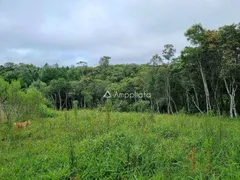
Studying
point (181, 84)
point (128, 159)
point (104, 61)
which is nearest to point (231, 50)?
point (181, 84)

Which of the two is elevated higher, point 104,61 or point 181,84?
point 104,61

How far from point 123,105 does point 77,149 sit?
700 inches

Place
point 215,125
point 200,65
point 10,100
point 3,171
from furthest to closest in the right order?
point 200,65 → point 10,100 → point 215,125 → point 3,171

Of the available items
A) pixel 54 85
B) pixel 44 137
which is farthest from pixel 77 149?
pixel 54 85

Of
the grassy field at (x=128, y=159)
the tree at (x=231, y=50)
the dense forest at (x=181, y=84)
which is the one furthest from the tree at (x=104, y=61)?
the grassy field at (x=128, y=159)

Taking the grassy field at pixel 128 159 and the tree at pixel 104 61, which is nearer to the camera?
the grassy field at pixel 128 159

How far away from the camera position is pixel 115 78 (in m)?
29.8

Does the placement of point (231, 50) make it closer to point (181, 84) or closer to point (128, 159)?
point (181, 84)

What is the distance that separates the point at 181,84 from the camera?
1814cm

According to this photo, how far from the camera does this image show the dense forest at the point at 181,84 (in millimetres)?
11672

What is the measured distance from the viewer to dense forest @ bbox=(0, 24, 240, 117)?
11672 mm

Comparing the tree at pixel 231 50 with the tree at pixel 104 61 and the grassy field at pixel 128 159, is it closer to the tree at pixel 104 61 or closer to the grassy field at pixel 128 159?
the grassy field at pixel 128 159

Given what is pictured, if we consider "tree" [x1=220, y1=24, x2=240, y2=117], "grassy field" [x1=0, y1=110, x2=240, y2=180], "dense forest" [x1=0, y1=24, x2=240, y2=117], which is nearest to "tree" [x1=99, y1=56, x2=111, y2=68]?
"dense forest" [x1=0, y1=24, x2=240, y2=117]

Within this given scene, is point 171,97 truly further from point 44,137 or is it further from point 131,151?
point 131,151
